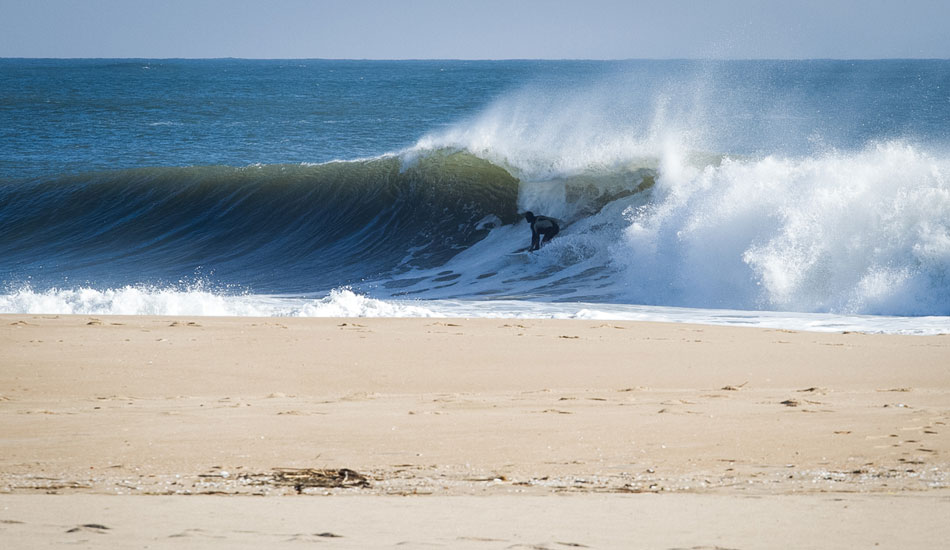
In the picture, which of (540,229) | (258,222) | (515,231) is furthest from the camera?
(258,222)

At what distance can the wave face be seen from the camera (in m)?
14.0

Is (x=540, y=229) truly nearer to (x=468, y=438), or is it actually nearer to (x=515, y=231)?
(x=515, y=231)

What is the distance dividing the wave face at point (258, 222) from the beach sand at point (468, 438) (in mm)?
6694

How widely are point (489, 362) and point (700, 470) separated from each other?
261 cm

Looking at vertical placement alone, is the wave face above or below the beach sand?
above

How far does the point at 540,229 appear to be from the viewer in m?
13.8

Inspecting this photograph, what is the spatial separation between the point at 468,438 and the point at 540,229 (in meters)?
10.0

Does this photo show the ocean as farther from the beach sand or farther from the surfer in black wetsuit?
the beach sand

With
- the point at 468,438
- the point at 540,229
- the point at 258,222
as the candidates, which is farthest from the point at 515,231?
the point at 468,438

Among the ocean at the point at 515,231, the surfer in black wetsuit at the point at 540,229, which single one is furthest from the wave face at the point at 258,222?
the surfer in black wetsuit at the point at 540,229

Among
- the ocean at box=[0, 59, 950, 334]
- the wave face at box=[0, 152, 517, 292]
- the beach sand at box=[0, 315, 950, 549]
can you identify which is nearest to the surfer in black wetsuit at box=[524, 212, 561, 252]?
the ocean at box=[0, 59, 950, 334]

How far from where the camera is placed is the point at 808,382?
5.42 m

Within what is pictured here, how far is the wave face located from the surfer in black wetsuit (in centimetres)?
69

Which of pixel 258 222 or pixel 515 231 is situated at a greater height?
pixel 258 222
